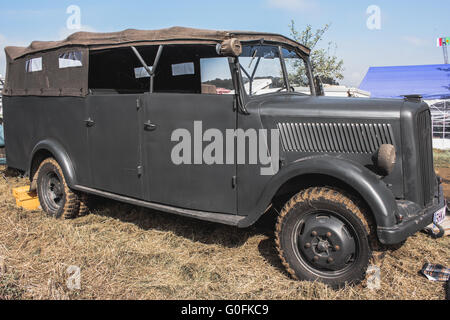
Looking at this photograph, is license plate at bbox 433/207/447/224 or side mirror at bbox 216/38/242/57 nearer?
side mirror at bbox 216/38/242/57

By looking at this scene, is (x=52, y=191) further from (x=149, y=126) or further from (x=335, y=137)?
(x=335, y=137)

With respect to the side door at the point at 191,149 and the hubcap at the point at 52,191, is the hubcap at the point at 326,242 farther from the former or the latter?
the hubcap at the point at 52,191

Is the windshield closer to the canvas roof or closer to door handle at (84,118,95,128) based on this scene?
the canvas roof

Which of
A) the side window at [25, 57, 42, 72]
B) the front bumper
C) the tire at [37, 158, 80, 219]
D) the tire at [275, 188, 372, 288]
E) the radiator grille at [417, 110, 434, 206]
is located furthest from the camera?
the side window at [25, 57, 42, 72]

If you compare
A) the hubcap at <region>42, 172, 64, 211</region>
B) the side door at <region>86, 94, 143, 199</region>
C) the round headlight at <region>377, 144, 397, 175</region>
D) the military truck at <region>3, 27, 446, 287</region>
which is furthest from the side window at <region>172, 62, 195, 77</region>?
the round headlight at <region>377, 144, 397, 175</region>

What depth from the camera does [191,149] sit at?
3543 mm

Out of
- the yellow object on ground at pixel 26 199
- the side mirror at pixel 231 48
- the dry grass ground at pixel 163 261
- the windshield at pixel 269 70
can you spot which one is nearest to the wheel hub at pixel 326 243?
the dry grass ground at pixel 163 261

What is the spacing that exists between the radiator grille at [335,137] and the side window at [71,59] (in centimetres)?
239

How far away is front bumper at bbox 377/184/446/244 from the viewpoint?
273cm

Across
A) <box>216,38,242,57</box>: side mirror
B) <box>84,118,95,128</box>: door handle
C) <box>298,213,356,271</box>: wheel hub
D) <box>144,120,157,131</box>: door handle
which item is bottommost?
<box>298,213,356,271</box>: wheel hub

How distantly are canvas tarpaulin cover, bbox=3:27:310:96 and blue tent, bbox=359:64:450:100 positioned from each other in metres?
9.75

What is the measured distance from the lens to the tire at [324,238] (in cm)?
289

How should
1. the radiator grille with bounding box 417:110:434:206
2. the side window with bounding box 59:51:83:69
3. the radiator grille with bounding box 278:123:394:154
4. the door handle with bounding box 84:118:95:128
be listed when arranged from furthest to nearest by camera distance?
the side window with bounding box 59:51:83:69, the door handle with bounding box 84:118:95:128, the radiator grille with bounding box 417:110:434:206, the radiator grille with bounding box 278:123:394:154
